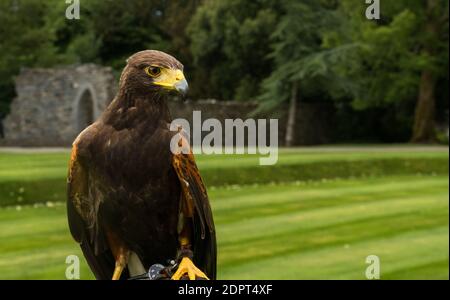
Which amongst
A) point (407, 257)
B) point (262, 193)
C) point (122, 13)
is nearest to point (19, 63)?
point (122, 13)

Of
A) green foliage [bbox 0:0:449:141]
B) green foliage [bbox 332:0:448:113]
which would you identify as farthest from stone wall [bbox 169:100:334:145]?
green foliage [bbox 332:0:448:113]

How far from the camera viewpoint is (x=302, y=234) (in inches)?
440

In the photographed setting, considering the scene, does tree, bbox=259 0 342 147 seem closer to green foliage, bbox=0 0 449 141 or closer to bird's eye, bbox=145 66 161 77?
green foliage, bbox=0 0 449 141

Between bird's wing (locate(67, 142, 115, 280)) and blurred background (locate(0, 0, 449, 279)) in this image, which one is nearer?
bird's wing (locate(67, 142, 115, 280))

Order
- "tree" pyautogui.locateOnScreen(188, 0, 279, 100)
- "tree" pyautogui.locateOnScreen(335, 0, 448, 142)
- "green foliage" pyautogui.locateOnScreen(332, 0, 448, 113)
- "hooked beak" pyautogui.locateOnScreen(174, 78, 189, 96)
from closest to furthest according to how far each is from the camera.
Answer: "hooked beak" pyautogui.locateOnScreen(174, 78, 189, 96)
"green foliage" pyautogui.locateOnScreen(332, 0, 448, 113)
"tree" pyautogui.locateOnScreen(335, 0, 448, 142)
"tree" pyautogui.locateOnScreen(188, 0, 279, 100)

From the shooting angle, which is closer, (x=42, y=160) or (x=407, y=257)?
(x=407, y=257)

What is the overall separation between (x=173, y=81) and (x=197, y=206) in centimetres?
38

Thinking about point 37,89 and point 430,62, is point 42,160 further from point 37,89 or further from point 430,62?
point 430,62

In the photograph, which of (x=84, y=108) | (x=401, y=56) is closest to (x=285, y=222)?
(x=84, y=108)

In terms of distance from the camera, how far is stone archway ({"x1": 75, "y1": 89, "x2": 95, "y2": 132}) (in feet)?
74.5

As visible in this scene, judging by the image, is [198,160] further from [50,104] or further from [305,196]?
[50,104]

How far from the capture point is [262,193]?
15266mm

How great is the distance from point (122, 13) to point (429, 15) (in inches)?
453

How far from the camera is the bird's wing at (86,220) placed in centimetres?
224
